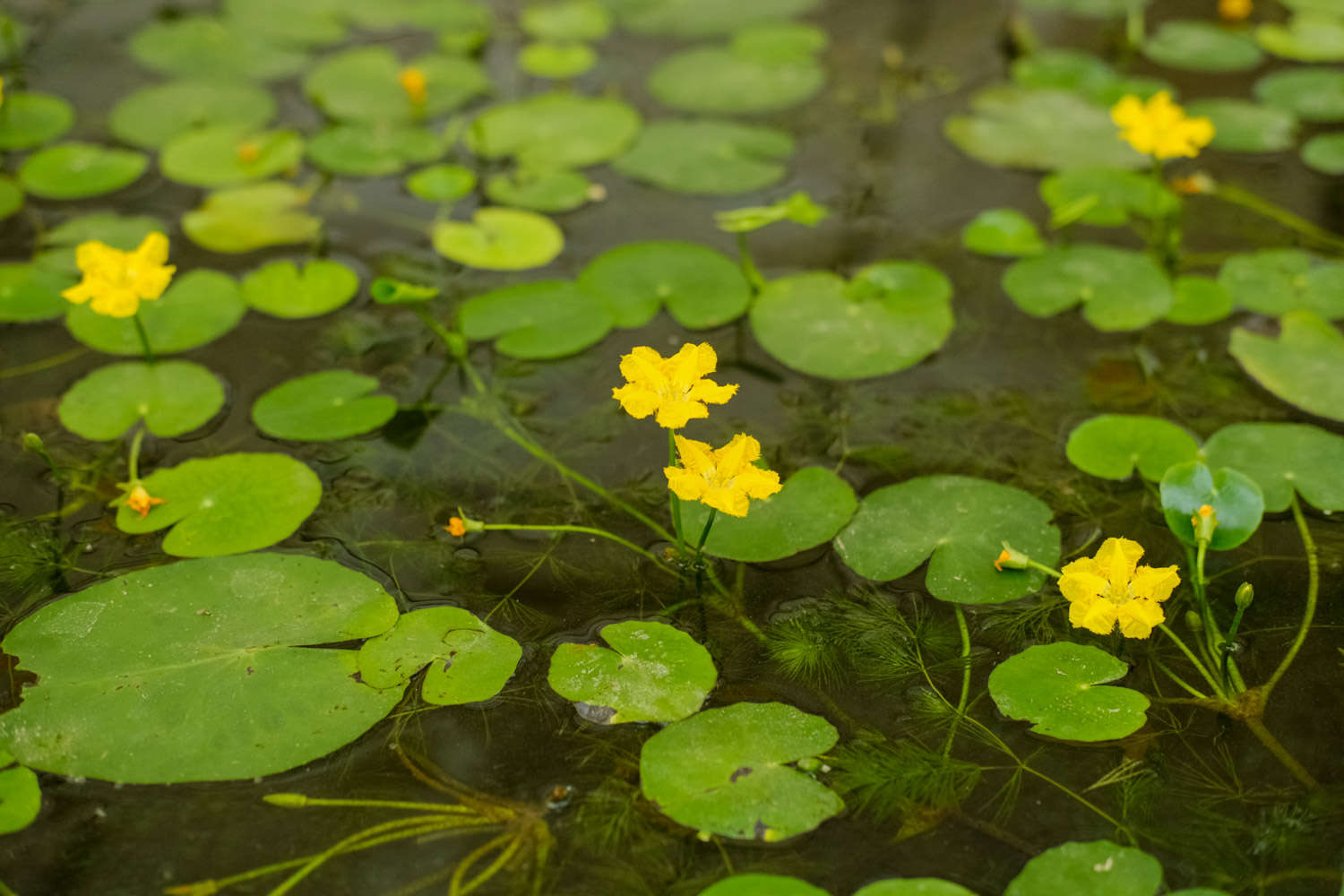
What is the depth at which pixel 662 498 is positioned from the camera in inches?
85.8

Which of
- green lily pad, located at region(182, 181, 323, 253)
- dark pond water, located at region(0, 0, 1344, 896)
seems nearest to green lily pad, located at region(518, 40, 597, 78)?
dark pond water, located at region(0, 0, 1344, 896)

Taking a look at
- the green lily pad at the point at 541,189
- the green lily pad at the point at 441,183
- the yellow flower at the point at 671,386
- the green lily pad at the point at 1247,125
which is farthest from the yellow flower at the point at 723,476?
the green lily pad at the point at 1247,125

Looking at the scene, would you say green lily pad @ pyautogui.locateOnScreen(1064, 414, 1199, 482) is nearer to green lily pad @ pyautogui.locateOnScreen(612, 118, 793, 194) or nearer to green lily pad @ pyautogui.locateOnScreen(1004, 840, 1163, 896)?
green lily pad @ pyautogui.locateOnScreen(1004, 840, 1163, 896)

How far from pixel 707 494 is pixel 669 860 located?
1.94ft

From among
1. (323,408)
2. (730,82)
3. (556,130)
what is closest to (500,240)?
(556,130)

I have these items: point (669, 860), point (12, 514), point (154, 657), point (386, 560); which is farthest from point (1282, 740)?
point (12, 514)

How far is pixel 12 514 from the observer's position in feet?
6.98

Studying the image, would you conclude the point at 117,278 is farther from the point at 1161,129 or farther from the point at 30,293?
the point at 1161,129

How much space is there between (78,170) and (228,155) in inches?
16.6

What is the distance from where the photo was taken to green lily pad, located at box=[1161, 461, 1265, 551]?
194cm

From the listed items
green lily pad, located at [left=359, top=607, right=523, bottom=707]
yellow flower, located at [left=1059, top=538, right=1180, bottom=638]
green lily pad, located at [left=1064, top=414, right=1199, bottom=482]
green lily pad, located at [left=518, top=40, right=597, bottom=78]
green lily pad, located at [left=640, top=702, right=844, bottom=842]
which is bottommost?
green lily pad, located at [left=640, top=702, right=844, bottom=842]

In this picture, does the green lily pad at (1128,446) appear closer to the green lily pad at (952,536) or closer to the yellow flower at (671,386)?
the green lily pad at (952,536)

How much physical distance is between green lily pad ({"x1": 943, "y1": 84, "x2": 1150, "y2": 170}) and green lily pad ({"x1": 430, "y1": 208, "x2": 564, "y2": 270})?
1.35 m

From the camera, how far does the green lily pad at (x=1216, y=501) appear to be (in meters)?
1.94
